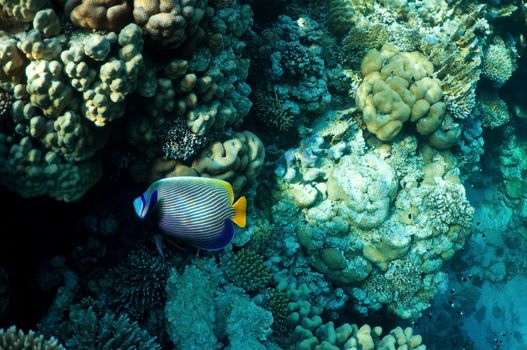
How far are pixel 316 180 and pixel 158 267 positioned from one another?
2.47m

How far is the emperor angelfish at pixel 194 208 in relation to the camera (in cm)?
266

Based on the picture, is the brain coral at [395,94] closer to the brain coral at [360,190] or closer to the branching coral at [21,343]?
the brain coral at [360,190]

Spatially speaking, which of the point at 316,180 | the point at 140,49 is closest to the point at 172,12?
the point at 140,49

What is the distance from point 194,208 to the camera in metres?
2.72

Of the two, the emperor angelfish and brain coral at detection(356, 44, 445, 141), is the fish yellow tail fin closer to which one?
the emperor angelfish

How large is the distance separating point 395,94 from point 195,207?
3.87 m

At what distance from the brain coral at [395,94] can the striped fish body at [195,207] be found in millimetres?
3493

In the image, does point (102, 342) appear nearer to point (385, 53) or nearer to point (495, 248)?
point (385, 53)

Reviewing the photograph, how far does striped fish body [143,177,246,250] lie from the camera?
267cm

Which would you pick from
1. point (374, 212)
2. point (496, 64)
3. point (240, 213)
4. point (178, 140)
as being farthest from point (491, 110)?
point (240, 213)

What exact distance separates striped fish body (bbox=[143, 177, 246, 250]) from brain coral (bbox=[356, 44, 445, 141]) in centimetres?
349

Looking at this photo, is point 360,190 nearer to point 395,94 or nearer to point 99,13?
point 395,94

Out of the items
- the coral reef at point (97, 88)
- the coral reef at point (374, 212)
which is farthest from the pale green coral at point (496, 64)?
the coral reef at point (97, 88)

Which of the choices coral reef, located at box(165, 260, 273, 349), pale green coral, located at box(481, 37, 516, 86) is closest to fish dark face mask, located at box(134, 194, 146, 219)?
coral reef, located at box(165, 260, 273, 349)
